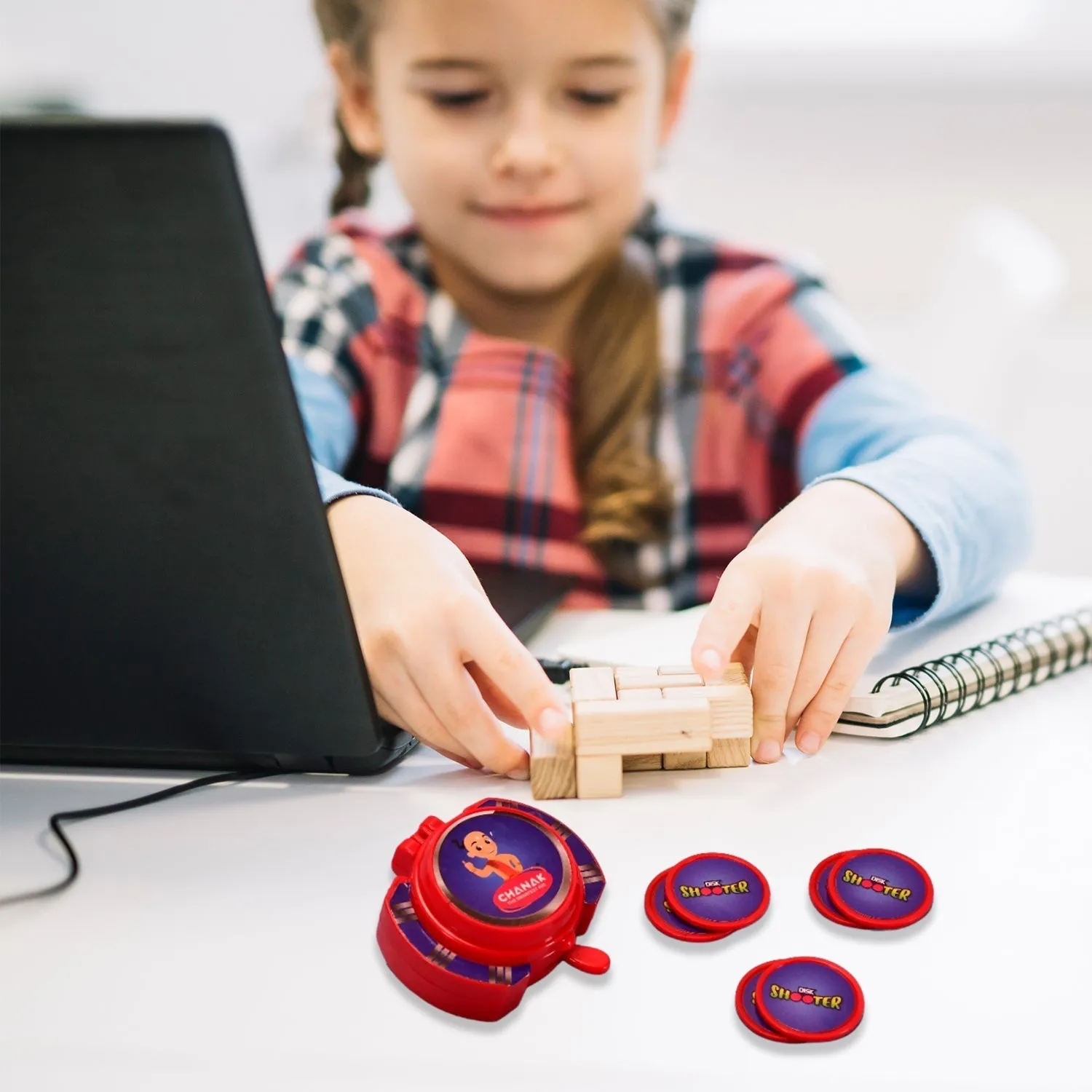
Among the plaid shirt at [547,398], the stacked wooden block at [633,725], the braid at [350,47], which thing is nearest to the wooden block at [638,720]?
the stacked wooden block at [633,725]

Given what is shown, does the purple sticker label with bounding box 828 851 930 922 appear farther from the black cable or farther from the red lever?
the black cable

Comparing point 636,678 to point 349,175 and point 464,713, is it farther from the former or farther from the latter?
point 349,175

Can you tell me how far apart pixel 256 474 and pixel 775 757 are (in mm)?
204

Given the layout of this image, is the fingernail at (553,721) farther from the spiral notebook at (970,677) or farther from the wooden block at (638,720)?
the spiral notebook at (970,677)

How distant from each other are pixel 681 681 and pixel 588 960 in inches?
4.3

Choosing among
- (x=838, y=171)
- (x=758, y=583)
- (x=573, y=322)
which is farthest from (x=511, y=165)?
(x=838, y=171)

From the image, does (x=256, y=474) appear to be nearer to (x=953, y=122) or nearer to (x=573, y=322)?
(x=573, y=322)

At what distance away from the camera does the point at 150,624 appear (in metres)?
0.34

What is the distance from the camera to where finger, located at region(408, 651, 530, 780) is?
37cm

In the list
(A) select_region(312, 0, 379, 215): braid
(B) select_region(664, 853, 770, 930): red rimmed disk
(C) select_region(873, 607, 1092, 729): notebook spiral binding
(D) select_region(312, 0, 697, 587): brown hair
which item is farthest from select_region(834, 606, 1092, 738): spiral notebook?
(A) select_region(312, 0, 379, 215): braid

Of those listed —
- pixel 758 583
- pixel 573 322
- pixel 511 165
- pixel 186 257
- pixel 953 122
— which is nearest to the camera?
pixel 186 257

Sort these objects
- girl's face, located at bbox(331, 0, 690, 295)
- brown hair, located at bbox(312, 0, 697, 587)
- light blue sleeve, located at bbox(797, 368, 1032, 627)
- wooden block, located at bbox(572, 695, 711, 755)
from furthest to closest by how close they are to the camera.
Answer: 1. brown hair, located at bbox(312, 0, 697, 587)
2. girl's face, located at bbox(331, 0, 690, 295)
3. light blue sleeve, located at bbox(797, 368, 1032, 627)
4. wooden block, located at bbox(572, 695, 711, 755)

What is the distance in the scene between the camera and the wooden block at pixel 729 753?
381mm

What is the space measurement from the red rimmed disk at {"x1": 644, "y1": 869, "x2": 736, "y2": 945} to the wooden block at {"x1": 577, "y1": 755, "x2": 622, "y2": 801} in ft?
0.18
